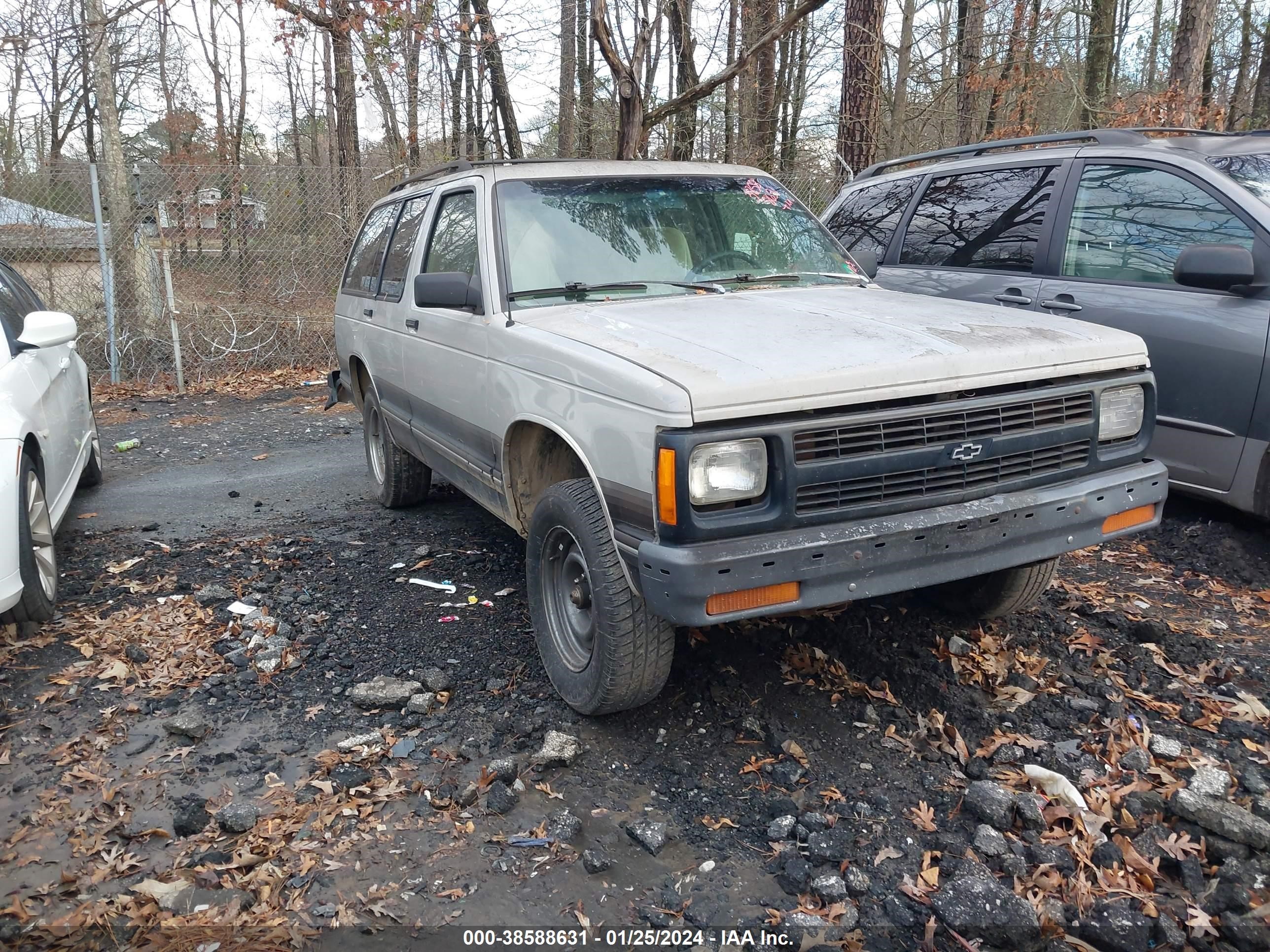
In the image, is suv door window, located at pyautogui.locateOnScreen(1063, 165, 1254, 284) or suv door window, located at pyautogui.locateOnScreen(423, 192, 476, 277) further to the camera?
suv door window, located at pyautogui.locateOnScreen(1063, 165, 1254, 284)

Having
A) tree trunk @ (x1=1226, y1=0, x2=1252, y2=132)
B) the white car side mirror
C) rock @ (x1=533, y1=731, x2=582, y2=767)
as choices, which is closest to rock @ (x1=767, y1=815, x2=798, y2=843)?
rock @ (x1=533, y1=731, x2=582, y2=767)

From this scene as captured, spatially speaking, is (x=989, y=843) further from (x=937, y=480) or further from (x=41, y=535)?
(x=41, y=535)

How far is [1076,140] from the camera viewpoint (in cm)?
532

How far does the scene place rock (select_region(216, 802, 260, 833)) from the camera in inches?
112

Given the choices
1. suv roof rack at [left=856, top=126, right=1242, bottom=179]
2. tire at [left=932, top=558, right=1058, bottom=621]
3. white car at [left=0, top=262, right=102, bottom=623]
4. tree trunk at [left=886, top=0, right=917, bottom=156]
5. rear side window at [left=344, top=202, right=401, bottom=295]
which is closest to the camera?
tire at [left=932, top=558, right=1058, bottom=621]

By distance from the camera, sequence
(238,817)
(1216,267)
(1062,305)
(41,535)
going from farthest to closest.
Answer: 1. (1062,305)
2. (41,535)
3. (1216,267)
4. (238,817)

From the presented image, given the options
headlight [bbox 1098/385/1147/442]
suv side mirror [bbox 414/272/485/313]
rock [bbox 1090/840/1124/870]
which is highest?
suv side mirror [bbox 414/272/485/313]

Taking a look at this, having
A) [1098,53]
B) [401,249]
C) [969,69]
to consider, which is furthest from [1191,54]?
[401,249]

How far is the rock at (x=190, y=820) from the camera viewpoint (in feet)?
9.39

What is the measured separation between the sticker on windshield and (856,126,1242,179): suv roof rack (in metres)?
1.64

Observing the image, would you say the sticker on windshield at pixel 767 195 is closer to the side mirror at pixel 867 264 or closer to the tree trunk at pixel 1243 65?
the side mirror at pixel 867 264

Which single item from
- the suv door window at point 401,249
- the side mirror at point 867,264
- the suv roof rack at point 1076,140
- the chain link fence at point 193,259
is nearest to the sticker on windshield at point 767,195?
the side mirror at point 867,264

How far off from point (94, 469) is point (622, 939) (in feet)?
19.2

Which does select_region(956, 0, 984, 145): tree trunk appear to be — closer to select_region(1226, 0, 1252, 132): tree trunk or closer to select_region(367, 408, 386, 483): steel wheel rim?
select_region(1226, 0, 1252, 132): tree trunk
